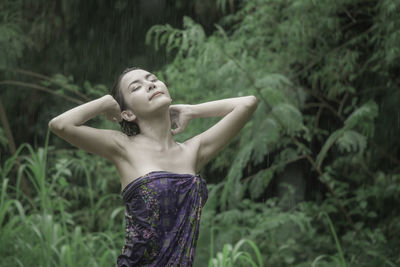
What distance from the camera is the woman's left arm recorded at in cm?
251

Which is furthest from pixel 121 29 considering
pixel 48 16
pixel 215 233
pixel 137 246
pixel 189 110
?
pixel 137 246

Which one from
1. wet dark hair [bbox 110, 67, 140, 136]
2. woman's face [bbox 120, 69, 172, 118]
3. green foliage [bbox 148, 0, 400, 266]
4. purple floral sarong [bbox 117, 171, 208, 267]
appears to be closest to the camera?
purple floral sarong [bbox 117, 171, 208, 267]

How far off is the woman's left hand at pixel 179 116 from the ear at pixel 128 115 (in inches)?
7.2

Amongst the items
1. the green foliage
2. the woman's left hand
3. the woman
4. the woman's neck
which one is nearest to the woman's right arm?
the woman

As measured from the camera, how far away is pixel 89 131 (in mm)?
2314

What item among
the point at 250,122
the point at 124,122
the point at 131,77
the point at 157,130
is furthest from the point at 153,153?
the point at 250,122

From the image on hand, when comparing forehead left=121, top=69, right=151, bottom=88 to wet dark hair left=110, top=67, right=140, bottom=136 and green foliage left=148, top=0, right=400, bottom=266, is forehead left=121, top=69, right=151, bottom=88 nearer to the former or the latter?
Result: wet dark hair left=110, top=67, right=140, bottom=136

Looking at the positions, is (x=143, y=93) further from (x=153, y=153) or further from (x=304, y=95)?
(x=304, y=95)

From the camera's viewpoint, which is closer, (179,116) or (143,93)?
(143,93)

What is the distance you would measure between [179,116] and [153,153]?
0.26m

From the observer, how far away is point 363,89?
18.3 feet

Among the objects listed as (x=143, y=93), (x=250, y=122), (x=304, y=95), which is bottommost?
(x=250, y=122)

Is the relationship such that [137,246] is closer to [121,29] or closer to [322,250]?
[322,250]

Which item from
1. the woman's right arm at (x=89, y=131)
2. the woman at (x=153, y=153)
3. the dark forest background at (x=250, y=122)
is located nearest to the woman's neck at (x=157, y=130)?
the woman at (x=153, y=153)
